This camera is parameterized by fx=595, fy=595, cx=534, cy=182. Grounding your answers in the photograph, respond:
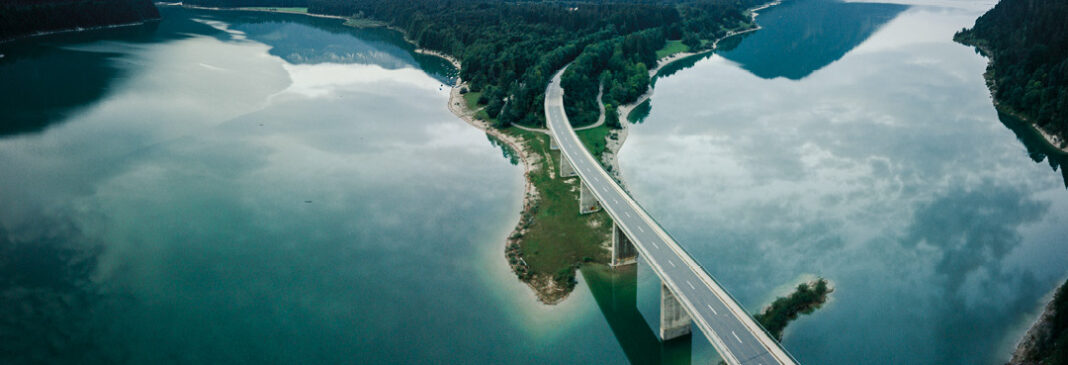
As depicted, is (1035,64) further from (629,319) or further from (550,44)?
(629,319)

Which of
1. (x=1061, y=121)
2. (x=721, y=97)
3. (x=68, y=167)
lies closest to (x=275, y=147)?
(x=68, y=167)

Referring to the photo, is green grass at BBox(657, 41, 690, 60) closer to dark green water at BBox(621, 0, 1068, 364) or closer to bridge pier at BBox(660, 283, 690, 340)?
dark green water at BBox(621, 0, 1068, 364)

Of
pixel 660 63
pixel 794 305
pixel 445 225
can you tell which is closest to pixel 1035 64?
pixel 660 63

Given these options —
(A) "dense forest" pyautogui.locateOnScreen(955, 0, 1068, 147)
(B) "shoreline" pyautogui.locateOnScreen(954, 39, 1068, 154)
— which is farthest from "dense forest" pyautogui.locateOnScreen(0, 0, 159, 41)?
(A) "dense forest" pyautogui.locateOnScreen(955, 0, 1068, 147)

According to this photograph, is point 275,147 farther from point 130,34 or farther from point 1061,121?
point 130,34

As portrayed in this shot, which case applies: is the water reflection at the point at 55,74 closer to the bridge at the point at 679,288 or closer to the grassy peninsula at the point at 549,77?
the grassy peninsula at the point at 549,77

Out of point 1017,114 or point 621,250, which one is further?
point 1017,114
